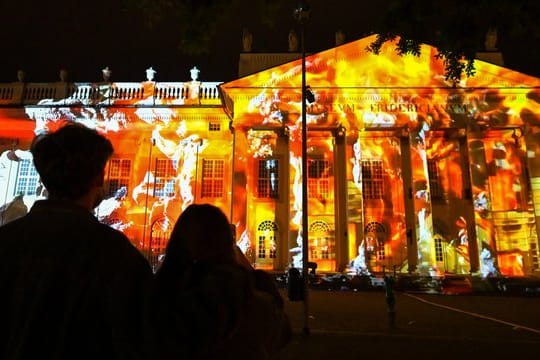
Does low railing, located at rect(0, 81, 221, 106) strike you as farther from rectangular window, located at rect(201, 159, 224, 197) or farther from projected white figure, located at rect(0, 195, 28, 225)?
projected white figure, located at rect(0, 195, 28, 225)

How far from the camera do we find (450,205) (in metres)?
26.6

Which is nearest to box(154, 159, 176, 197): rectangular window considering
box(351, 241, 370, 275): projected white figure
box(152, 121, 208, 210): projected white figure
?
box(152, 121, 208, 210): projected white figure

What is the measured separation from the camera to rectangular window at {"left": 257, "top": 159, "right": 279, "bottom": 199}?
26.8 m

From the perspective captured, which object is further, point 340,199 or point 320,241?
point 320,241

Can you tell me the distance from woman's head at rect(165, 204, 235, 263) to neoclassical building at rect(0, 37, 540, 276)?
72.5 ft

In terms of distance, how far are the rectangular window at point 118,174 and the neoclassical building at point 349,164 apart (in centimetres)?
11

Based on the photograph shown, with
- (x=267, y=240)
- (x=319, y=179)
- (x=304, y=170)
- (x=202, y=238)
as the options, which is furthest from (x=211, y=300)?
(x=319, y=179)

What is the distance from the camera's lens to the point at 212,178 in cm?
Result: 2831

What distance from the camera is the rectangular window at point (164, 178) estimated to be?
92.1 feet

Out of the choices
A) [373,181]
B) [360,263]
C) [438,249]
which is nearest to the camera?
[360,263]

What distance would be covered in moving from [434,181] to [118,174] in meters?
21.0

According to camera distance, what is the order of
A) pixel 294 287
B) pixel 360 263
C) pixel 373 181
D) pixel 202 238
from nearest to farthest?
pixel 202 238 → pixel 294 287 → pixel 360 263 → pixel 373 181

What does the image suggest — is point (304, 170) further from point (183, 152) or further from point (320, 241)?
point (183, 152)

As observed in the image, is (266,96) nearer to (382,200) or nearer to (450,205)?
(382,200)
